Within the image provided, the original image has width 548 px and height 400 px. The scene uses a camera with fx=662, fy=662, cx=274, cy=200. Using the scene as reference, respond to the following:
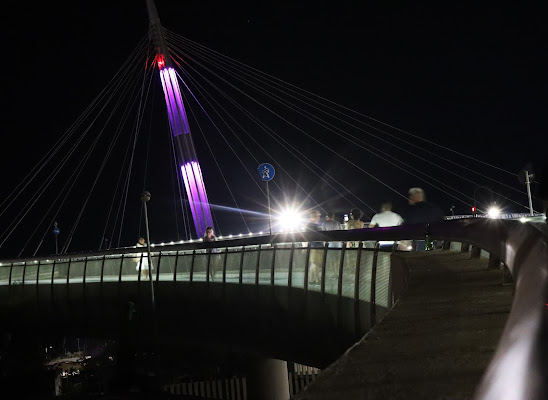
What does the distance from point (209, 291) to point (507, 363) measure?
18.3 m

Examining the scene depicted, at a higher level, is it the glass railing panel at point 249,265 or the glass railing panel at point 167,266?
the glass railing panel at point 167,266

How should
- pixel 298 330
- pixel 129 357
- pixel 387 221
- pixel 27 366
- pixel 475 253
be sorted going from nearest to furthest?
pixel 475 253
pixel 387 221
pixel 298 330
pixel 129 357
pixel 27 366

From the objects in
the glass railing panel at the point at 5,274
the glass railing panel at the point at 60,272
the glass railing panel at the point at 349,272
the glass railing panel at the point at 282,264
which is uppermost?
the glass railing panel at the point at 5,274

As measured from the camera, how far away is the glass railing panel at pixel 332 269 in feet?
39.9

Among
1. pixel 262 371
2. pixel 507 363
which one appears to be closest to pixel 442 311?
pixel 507 363

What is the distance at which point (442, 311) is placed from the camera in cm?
328

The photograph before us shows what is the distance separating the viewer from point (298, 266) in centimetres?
1419

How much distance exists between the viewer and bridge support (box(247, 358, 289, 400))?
21.8 meters

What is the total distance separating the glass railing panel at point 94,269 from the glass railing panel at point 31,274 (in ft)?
16.2

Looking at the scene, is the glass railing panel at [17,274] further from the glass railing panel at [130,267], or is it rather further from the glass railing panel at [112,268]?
the glass railing panel at [130,267]

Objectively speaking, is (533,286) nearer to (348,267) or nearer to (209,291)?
(348,267)

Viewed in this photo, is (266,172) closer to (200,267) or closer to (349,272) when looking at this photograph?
(200,267)

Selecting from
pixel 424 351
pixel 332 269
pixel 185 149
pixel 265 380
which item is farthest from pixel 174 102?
pixel 424 351

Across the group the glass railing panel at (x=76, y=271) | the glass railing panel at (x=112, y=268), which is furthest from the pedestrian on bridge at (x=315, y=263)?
the glass railing panel at (x=76, y=271)
